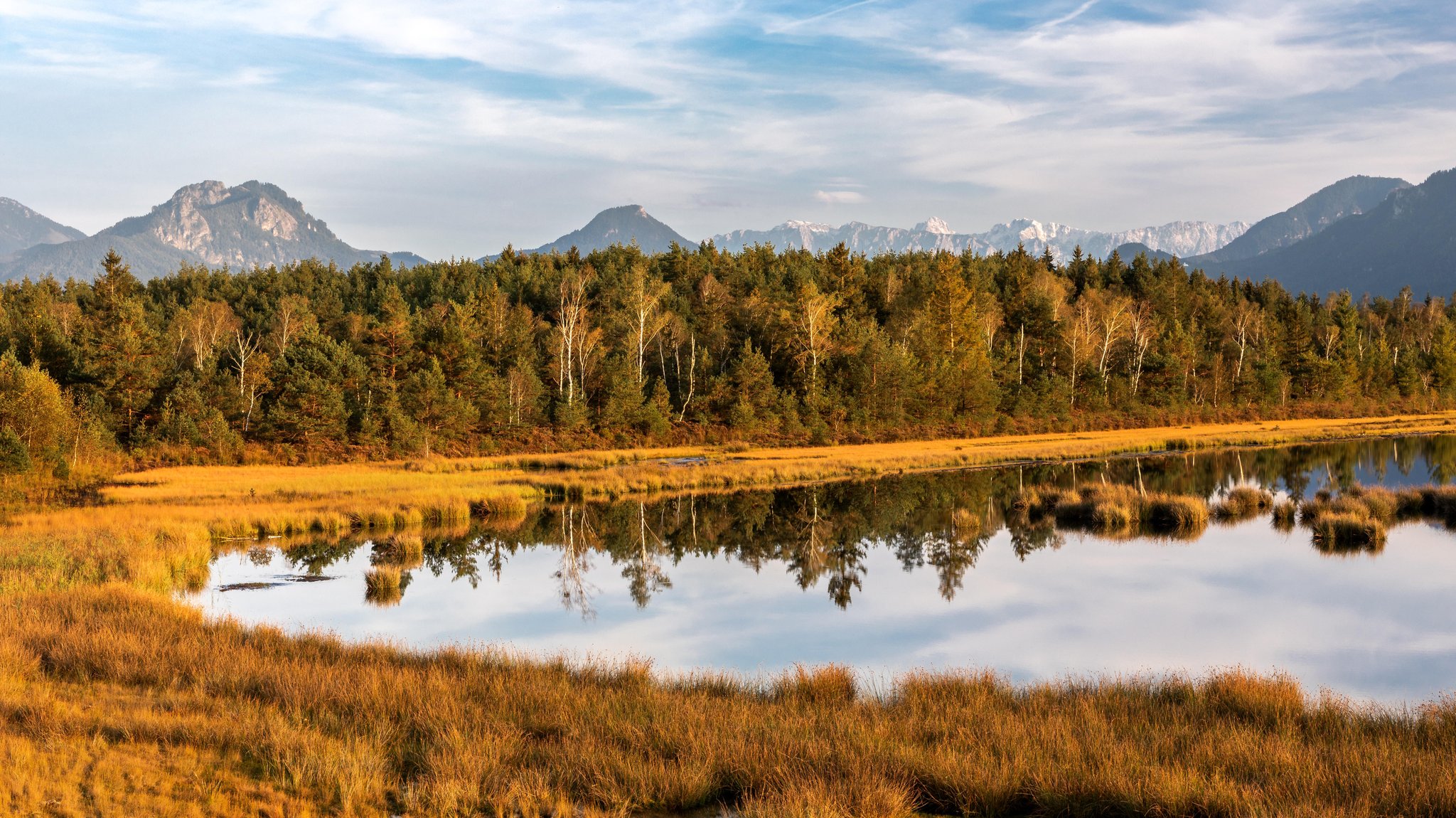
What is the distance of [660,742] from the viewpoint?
10531 mm

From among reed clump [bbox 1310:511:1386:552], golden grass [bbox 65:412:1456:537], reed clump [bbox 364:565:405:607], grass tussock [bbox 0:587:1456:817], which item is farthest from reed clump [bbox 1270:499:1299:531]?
reed clump [bbox 364:565:405:607]

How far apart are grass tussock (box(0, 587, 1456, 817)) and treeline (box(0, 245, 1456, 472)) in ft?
140

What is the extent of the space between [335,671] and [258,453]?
5281cm

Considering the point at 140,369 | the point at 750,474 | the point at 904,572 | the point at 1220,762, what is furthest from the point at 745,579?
Answer: the point at 140,369

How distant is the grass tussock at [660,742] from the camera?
29.3 feet

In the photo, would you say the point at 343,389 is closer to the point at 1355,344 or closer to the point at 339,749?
the point at 339,749

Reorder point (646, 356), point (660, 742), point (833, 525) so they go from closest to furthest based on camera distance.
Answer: point (660, 742)
point (833, 525)
point (646, 356)

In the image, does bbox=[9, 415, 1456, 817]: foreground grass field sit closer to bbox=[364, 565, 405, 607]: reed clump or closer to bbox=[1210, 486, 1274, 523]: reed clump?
bbox=[364, 565, 405, 607]: reed clump

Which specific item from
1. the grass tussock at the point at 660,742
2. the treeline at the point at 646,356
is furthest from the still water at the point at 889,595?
the treeline at the point at 646,356

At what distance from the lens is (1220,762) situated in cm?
983

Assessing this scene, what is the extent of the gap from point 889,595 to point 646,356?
64.6m

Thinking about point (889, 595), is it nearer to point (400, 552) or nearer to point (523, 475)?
point (400, 552)

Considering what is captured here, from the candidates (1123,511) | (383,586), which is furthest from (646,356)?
(383,586)

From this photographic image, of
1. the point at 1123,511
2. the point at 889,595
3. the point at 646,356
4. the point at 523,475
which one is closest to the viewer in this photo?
the point at 889,595
